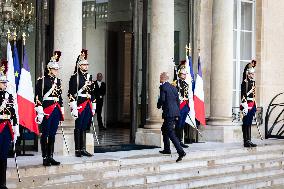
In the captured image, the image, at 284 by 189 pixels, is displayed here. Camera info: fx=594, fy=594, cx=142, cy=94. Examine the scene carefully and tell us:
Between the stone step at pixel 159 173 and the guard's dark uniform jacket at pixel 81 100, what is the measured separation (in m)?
1.10

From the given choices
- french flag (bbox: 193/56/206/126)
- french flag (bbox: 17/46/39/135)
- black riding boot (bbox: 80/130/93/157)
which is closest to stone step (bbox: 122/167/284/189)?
black riding boot (bbox: 80/130/93/157)

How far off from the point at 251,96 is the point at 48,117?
5.57 meters

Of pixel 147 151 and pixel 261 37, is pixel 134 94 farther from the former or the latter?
pixel 261 37

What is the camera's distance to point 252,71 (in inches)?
542

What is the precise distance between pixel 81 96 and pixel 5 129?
272cm

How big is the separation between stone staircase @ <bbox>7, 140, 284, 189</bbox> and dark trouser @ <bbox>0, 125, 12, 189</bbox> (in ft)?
Result: 1.38

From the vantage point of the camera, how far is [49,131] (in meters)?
10.2

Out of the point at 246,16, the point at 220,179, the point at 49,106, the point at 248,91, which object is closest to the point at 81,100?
the point at 49,106

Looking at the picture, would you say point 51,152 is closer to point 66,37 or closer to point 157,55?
point 66,37

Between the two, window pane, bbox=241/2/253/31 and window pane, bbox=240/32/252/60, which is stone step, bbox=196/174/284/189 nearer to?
window pane, bbox=240/32/252/60

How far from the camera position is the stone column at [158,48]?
13.8 m

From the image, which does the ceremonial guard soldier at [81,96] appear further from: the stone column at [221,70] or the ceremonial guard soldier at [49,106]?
the stone column at [221,70]

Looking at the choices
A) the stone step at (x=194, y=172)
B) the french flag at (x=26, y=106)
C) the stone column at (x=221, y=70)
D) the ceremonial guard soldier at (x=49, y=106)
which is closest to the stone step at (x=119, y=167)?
the stone step at (x=194, y=172)

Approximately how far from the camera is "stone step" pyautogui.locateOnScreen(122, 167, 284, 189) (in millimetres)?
10883
